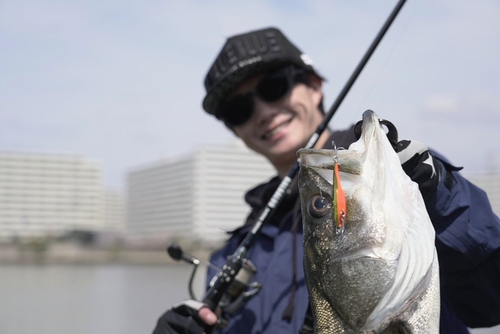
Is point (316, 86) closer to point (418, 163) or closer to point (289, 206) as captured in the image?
point (289, 206)

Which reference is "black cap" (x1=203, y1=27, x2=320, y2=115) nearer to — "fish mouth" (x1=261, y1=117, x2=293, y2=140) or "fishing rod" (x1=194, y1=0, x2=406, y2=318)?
"fish mouth" (x1=261, y1=117, x2=293, y2=140)

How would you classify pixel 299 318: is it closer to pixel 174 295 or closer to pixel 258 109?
pixel 258 109

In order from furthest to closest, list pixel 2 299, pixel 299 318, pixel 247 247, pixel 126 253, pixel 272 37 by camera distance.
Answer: pixel 126 253 → pixel 2 299 → pixel 272 37 → pixel 247 247 → pixel 299 318

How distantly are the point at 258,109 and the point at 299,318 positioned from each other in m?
1.31

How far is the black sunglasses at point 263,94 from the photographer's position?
12.5ft

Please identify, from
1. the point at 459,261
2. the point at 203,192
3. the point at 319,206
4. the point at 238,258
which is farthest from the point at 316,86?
the point at 203,192

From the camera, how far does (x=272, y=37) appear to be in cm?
404

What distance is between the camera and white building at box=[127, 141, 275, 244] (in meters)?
125

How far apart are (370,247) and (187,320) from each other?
1.73 metres

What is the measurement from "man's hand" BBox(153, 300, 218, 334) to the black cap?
4.50ft

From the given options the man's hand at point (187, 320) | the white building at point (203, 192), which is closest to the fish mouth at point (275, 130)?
the man's hand at point (187, 320)

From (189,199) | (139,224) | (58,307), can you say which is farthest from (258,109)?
(139,224)

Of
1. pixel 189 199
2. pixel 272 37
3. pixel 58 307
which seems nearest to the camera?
pixel 272 37

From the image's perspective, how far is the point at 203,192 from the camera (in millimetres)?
128750
